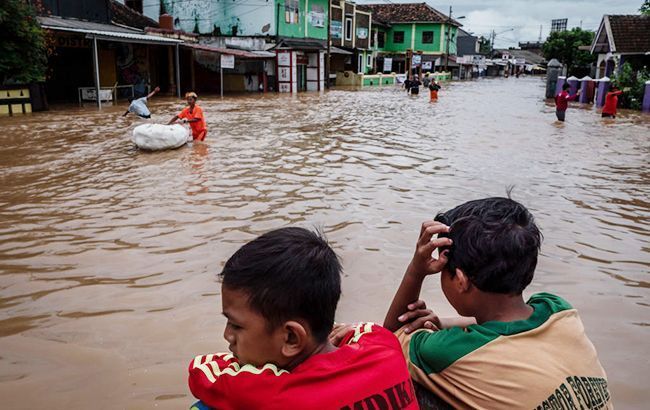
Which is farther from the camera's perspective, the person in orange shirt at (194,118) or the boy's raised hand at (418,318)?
the person in orange shirt at (194,118)

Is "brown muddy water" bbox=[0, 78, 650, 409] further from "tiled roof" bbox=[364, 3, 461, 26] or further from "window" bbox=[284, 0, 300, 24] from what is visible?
"tiled roof" bbox=[364, 3, 461, 26]

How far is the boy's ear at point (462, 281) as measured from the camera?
1.69 metres

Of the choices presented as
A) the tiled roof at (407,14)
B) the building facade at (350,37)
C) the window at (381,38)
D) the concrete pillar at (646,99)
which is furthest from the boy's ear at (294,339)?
the tiled roof at (407,14)

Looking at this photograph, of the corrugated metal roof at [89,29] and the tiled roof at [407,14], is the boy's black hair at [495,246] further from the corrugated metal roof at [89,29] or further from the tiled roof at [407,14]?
the tiled roof at [407,14]

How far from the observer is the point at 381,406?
1451 mm

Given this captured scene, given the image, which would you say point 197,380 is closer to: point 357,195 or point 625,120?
point 357,195

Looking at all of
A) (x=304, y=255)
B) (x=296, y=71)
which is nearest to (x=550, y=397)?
(x=304, y=255)

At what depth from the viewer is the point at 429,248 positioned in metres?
1.75

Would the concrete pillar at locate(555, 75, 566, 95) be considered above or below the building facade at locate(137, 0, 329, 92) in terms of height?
below

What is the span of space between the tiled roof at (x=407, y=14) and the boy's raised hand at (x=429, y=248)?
54.6 m

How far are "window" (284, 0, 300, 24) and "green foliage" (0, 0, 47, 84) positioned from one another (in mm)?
18111

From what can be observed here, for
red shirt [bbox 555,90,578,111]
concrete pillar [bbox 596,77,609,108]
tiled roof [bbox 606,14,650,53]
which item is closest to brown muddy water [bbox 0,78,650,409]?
red shirt [bbox 555,90,578,111]

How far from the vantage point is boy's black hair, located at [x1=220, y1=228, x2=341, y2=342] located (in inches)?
57.2

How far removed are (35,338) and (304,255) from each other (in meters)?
2.73
